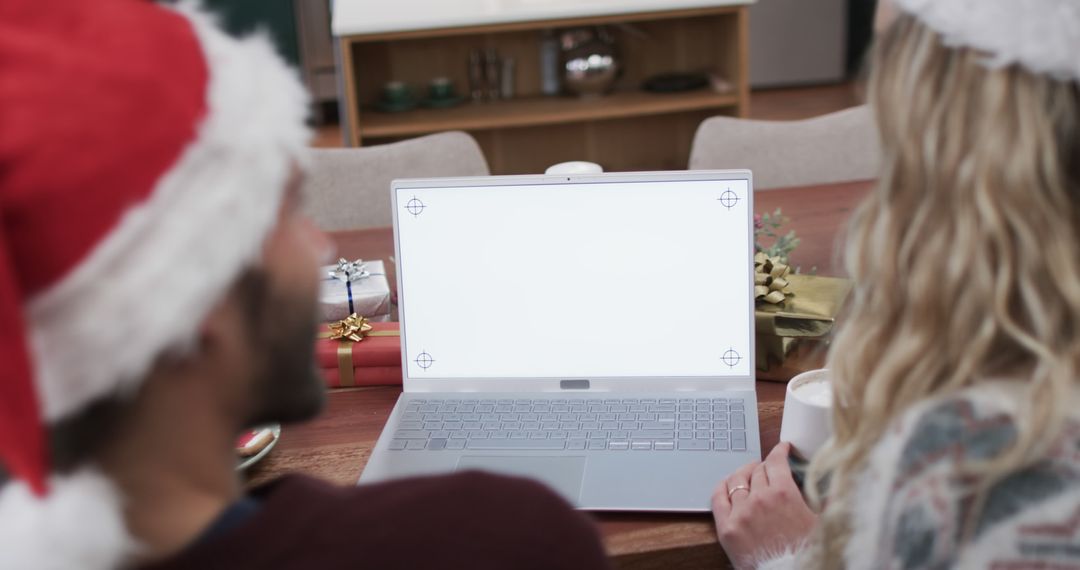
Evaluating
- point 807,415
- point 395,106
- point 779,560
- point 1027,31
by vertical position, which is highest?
point 395,106

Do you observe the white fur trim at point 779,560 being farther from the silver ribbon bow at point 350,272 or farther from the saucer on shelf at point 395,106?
the saucer on shelf at point 395,106

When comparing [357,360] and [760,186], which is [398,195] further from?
[760,186]

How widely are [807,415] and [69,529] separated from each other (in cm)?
75

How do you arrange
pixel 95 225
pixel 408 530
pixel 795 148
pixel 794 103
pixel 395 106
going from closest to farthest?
pixel 95 225, pixel 408 530, pixel 795 148, pixel 395 106, pixel 794 103

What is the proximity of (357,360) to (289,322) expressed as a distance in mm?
715

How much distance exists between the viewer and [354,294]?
4.92 ft

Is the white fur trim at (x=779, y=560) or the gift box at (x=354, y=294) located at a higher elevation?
the gift box at (x=354, y=294)

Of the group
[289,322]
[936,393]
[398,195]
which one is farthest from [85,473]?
[398,195]

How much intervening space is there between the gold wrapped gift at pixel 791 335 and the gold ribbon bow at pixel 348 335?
0.46 m

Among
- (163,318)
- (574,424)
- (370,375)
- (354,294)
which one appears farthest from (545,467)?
(163,318)

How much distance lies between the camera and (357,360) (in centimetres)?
138

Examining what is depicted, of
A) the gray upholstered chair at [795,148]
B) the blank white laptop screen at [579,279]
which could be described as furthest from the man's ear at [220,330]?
the gray upholstered chair at [795,148]

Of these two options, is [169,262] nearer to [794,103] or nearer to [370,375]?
[370,375]

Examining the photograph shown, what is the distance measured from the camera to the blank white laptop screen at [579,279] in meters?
1.26
